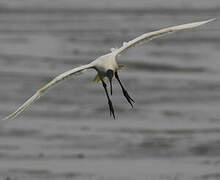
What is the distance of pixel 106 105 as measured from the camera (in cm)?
2214

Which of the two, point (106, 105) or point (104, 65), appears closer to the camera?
point (104, 65)

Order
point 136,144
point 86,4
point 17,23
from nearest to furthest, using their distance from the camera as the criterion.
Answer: point 136,144, point 17,23, point 86,4

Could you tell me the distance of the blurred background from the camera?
58.1 ft

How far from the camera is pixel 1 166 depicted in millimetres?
17500

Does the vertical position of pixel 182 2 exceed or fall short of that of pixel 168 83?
it exceeds it

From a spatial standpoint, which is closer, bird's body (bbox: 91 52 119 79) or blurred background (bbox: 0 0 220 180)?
bird's body (bbox: 91 52 119 79)

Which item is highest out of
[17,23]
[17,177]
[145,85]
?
[17,23]

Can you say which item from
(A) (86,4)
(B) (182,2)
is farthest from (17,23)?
(B) (182,2)

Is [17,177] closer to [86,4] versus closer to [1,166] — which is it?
[1,166]

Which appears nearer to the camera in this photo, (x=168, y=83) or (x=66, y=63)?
(x=168, y=83)

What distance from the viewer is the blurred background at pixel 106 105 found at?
1770 cm

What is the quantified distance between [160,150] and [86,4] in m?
22.5

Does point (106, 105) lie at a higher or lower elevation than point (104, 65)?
higher

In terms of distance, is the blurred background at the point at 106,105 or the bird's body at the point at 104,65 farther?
the blurred background at the point at 106,105
